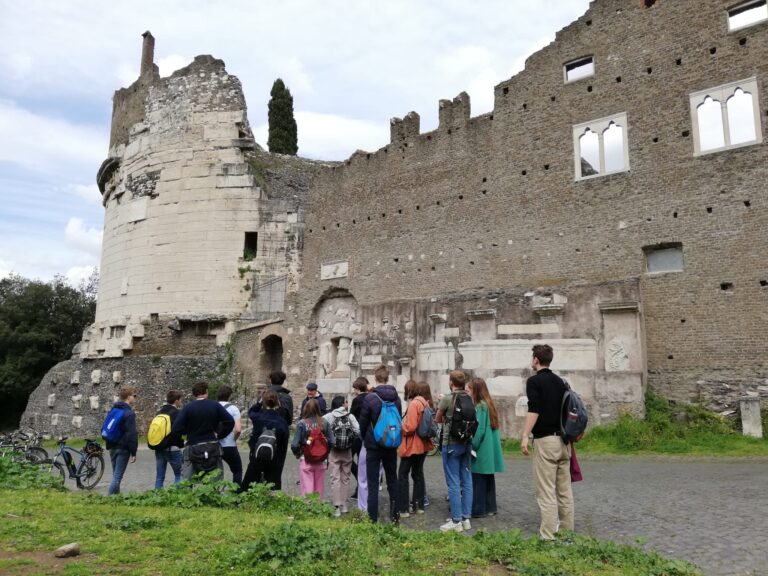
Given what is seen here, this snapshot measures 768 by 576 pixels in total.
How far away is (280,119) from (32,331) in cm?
2060

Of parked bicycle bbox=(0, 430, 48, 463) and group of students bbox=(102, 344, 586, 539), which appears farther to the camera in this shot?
parked bicycle bbox=(0, 430, 48, 463)

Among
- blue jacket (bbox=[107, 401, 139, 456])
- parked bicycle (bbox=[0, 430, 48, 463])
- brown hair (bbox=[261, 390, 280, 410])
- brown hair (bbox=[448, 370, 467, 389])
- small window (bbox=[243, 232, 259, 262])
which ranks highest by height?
small window (bbox=[243, 232, 259, 262])

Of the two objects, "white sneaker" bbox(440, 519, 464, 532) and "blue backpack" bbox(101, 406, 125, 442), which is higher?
"blue backpack" bbox(101, 406, 125, 442)

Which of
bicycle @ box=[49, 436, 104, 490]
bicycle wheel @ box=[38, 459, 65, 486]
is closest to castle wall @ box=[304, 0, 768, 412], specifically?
bicycle @ box=[49, 436, 104, 490]

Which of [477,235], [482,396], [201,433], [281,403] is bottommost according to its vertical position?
[201,433]

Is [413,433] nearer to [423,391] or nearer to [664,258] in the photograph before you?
[423,391]

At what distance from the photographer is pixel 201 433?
294 inches

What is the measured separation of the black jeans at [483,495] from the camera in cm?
720

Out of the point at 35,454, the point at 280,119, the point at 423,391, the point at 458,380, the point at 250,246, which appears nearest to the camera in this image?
the point at 458,380

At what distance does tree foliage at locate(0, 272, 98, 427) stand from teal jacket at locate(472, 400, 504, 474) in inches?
1343

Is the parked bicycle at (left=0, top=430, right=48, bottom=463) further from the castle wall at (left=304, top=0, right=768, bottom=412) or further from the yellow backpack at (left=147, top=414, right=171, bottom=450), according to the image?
the castle wall at (left=304, top=0, right=768, bottom=412)

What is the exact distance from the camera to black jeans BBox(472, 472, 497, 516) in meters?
7.20

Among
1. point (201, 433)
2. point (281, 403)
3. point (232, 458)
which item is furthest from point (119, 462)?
point (281, 403)

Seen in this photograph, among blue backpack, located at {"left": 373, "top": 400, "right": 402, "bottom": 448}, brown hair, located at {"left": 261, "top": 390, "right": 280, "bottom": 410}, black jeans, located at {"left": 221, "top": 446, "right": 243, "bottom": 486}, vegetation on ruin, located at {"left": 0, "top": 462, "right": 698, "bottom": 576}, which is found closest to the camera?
vegetation on ruin, located at {"left": 0, "top": 462, "right": 698, "bottom": 576}
